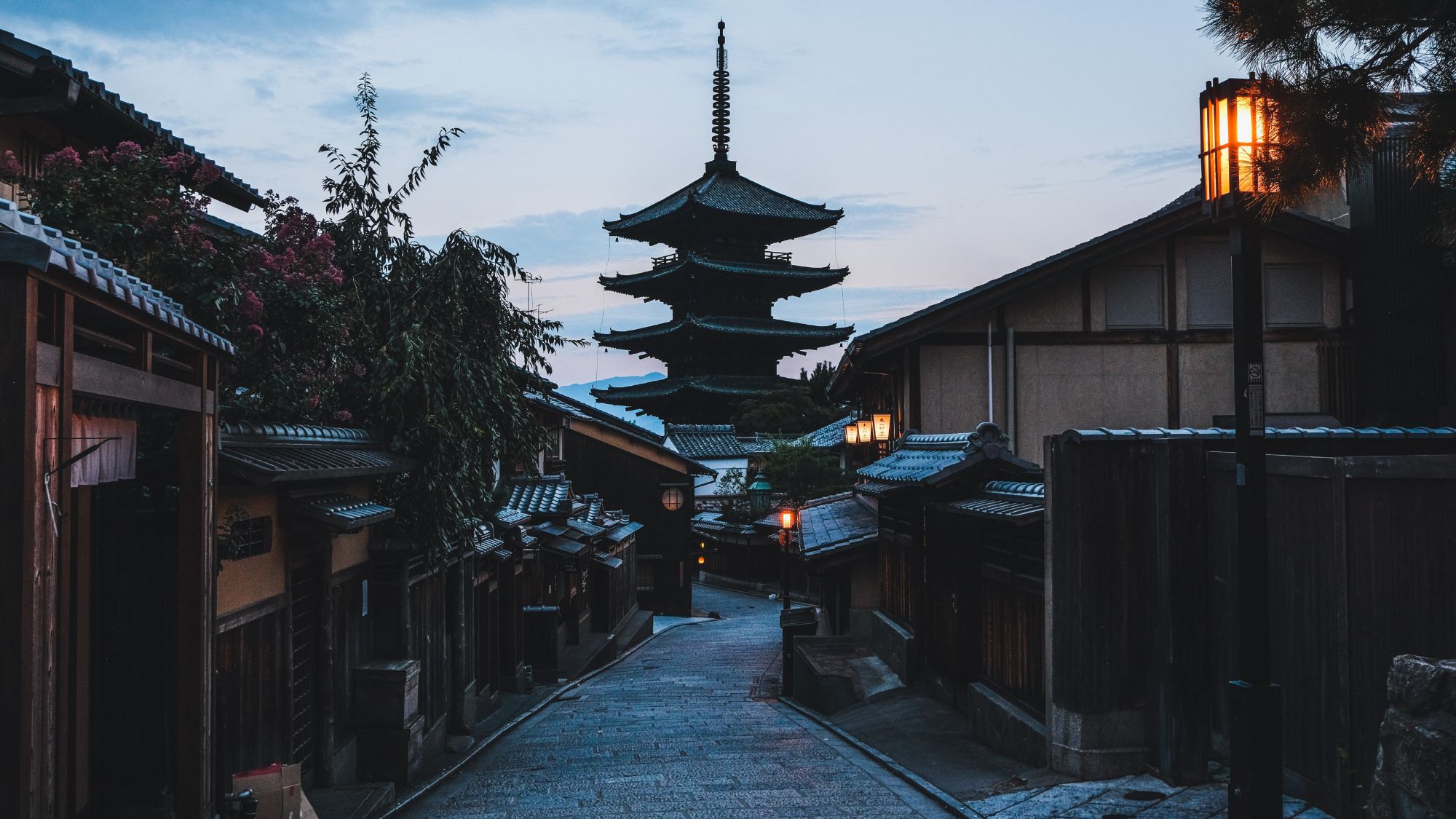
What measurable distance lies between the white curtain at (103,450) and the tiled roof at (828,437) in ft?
132

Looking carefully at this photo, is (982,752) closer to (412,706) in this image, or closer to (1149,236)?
(412,706)

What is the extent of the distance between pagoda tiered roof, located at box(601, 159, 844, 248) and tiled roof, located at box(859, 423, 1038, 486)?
38.6m

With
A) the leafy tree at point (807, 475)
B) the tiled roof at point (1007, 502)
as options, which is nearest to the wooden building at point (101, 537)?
the tiled roof at point (1007, 502)

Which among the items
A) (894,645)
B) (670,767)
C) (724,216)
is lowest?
(670,767)

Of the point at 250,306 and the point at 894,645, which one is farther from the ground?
the point at 250,306

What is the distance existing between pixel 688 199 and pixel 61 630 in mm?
47911

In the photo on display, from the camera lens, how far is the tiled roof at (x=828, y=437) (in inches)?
1875

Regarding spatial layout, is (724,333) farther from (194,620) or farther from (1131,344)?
(194,620)

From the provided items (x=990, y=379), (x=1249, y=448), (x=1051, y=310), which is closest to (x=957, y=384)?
(x=990, y=379)

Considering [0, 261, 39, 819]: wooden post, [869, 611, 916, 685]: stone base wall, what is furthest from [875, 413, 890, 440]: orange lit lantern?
[0, 261, 39, 819]: wooden post

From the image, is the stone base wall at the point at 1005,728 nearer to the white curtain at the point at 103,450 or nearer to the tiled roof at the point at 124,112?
the white curtain at the point at 103,450

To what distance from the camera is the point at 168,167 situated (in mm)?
9852

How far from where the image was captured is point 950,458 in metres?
14.6

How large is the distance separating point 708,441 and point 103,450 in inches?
1917
